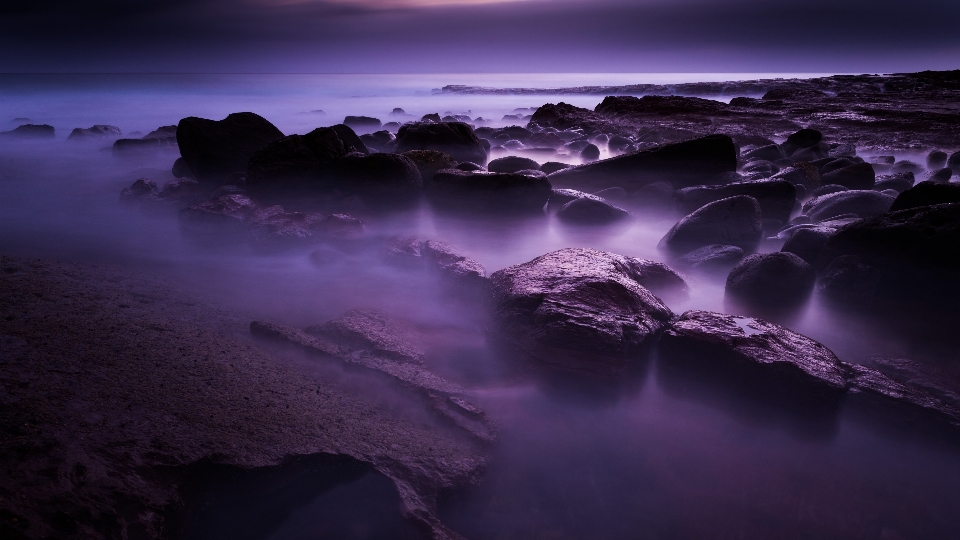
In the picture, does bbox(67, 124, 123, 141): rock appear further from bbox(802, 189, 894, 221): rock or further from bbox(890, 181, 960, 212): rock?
bbox(890, 181, 960, 212): rock

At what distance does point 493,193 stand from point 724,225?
2.61m

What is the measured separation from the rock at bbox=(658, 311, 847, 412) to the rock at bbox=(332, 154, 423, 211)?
4.28 metres

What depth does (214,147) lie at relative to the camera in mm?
7219

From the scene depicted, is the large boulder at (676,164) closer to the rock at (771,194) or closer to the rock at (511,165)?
the rock at (771,194)

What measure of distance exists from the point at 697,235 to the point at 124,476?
4.94 m

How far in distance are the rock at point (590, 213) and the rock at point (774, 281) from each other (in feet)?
7.65

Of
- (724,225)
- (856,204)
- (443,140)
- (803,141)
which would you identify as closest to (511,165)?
(443,140)

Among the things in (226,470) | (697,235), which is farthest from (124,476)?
(697,235)

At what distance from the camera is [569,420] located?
270cm

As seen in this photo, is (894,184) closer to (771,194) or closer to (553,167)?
(771,194)

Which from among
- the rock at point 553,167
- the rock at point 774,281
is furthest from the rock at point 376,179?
the rock at point 774,281

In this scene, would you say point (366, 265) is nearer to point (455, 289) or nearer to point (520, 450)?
point (455, 289)

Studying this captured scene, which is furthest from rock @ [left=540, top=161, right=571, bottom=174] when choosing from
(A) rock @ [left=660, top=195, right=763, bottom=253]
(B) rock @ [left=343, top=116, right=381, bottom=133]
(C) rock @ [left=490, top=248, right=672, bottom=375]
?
(B) rock @ [left=343, top=116, right=381, bottom=133]

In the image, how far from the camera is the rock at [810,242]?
447 cm
